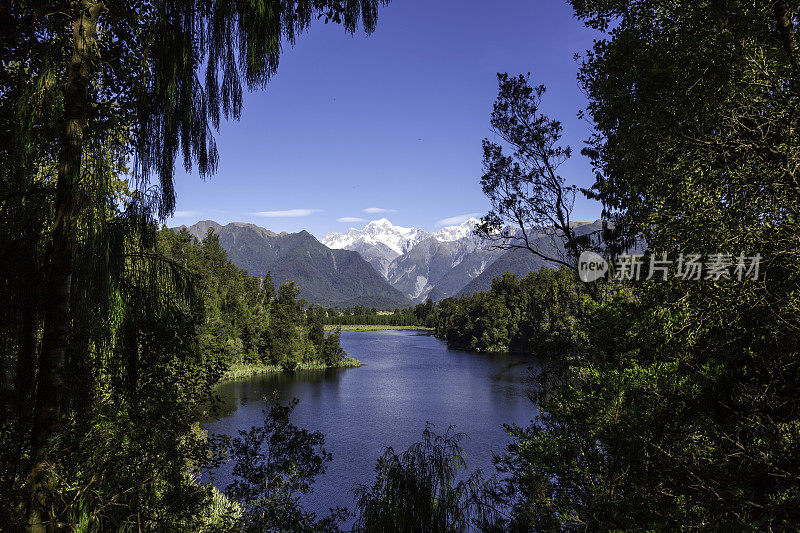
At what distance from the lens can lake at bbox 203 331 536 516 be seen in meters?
20.2

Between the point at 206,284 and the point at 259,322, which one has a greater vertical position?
the point at 206,284

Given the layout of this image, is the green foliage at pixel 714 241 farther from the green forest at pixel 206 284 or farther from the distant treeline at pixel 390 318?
the distant treeline at pixel 390 318

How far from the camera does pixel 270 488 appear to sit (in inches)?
315

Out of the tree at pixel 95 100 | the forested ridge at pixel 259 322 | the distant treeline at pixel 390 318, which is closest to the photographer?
the tree at pixel 95 100

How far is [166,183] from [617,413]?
6.74m

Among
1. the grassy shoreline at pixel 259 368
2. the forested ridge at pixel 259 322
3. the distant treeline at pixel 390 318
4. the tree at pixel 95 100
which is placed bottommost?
the distant treeline at pixel 390 318

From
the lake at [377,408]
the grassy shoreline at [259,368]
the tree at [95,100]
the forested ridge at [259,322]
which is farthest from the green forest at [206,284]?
the forested ridge at [259,322]

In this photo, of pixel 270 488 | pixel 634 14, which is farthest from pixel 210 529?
pixel 634 14

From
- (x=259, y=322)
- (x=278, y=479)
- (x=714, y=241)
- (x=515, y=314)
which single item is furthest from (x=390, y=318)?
(x=714, y=241)

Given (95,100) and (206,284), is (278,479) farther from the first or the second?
(95,100)

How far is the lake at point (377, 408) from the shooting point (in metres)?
20.2

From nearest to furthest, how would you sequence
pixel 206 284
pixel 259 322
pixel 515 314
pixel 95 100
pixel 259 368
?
pixel 95 100 < pixel 206 284 < pixel 259 368 < pixel 259 322 < pixel 515 314

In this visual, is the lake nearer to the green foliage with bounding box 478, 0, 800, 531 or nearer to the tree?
the green foliage with bounding box 478, 0, 800, 531

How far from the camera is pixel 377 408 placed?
105 ft
